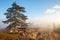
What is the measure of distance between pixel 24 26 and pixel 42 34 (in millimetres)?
7186

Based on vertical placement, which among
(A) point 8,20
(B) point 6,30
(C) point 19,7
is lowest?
(B) point 6,30

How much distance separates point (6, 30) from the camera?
53.4 meters

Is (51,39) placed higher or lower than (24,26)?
lower

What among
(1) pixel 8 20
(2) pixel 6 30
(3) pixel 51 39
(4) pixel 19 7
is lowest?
(3) pixel 51 39

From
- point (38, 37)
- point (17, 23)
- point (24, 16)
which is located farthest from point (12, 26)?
point (38, 37)

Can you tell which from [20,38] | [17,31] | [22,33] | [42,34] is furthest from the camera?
[42,34]

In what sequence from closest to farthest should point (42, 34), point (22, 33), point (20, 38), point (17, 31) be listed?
1. point (20, 38)
2. point (22, 33)
3. point (17, 31)
4. point (42, 34)

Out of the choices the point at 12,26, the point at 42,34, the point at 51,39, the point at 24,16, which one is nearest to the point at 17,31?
the point at 12,26

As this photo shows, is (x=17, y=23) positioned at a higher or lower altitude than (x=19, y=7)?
lower

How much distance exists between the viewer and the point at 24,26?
168 feet

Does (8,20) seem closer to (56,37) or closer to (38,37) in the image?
(38,37)

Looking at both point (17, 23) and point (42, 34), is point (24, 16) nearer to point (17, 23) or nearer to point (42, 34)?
point (17, 23)

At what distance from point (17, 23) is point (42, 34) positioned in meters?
9.75

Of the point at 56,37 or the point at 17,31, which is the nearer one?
the point at 17,31
